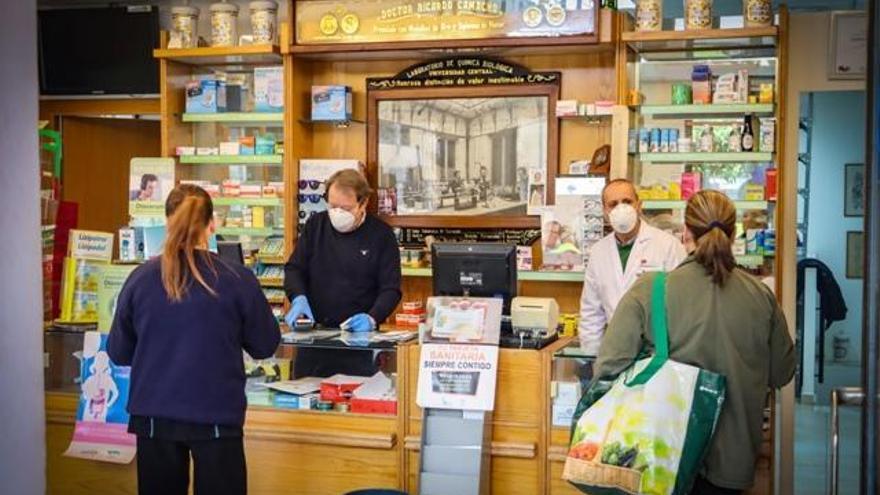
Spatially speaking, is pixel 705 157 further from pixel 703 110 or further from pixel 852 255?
pixel 852 255

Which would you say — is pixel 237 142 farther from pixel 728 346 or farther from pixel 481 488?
pixel 728 346

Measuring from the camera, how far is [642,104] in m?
6.18

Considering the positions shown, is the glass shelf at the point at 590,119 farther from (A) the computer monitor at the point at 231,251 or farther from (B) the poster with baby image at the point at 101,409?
(B) the poster with baby image at the point at 101,409

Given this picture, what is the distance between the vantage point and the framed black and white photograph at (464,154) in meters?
6.58

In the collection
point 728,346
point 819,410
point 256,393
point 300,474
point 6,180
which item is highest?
point 6,180

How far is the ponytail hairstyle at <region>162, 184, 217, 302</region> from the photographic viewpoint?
3361 millimetres

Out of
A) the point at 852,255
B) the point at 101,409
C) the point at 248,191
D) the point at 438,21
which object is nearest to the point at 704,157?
the point at 438,21

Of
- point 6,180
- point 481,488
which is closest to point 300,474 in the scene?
point 481,488

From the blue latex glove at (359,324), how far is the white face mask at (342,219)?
1.74 feet

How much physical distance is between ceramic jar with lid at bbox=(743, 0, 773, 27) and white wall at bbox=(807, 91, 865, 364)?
518 cm

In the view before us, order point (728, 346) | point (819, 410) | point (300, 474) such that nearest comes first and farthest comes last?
point (728, 346)
point (300, 474)
point (819, 410)

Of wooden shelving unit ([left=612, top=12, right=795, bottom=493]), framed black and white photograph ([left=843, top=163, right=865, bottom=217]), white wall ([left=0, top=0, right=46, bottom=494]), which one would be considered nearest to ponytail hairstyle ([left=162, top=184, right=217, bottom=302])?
white wall ([left=0, top=0, right=46, bottom=494])

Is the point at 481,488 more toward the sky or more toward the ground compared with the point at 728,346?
more toward the ground

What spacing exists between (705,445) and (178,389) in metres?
1.66
